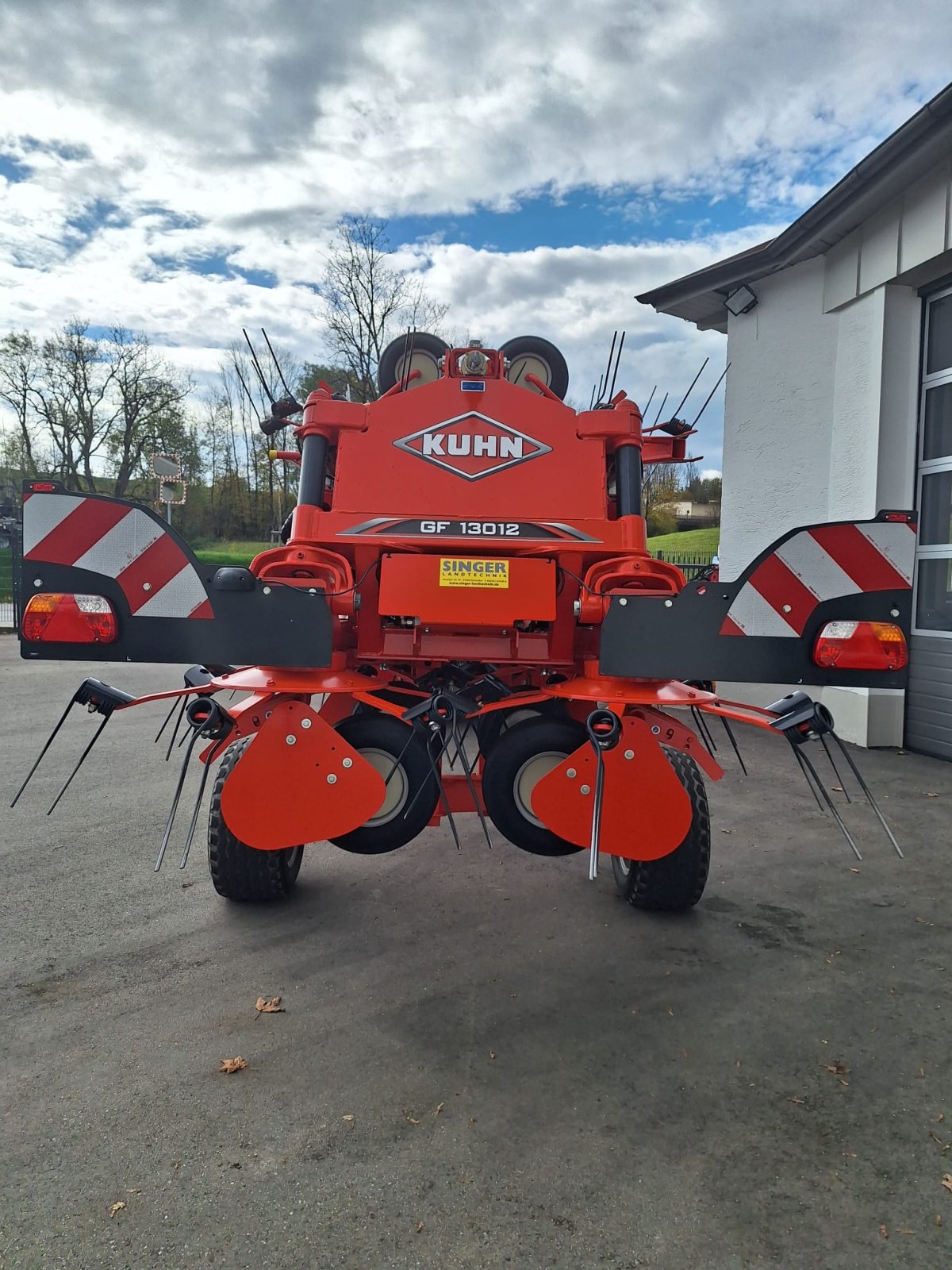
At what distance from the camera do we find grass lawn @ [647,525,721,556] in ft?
75.0

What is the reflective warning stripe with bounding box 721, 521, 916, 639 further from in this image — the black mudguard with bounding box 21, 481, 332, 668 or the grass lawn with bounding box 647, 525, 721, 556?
the grass lawn with bounding box 647, 525, 721, 556

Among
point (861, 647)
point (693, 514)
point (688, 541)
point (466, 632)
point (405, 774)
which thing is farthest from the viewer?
point (693, 514)

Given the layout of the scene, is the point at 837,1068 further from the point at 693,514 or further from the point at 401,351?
the point at 693,514

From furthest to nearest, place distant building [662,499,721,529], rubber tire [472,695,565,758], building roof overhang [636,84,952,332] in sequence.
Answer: distant building [662,499,721,529]
building roof overhang [636,84,952,332]
rubber tire [472,695,565,758]

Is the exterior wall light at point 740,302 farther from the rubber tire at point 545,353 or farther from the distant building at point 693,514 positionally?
the distant building at point 693,514

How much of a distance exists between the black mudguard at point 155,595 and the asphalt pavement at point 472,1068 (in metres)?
0.52

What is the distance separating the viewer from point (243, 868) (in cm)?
333

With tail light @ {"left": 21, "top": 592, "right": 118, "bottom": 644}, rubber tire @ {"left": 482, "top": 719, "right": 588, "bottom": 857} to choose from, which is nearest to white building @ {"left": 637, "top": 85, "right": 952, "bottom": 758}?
rubber tire @ {"left": 482, "top": 719, "right": 588, "bottom": 857}

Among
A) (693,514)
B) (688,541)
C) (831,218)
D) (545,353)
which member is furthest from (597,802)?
(693,514)

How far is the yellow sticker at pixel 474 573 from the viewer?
2.72 meters

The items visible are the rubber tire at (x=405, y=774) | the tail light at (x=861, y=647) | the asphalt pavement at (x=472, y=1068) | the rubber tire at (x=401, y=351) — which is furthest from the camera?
the rubber tire at (x=401, y=351)

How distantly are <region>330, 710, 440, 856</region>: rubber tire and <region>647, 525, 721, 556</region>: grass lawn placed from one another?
1984 cm

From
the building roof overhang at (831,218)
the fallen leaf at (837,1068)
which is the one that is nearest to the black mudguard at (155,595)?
the fallen leaf at (837,1068)

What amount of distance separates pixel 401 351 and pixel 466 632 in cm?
180
